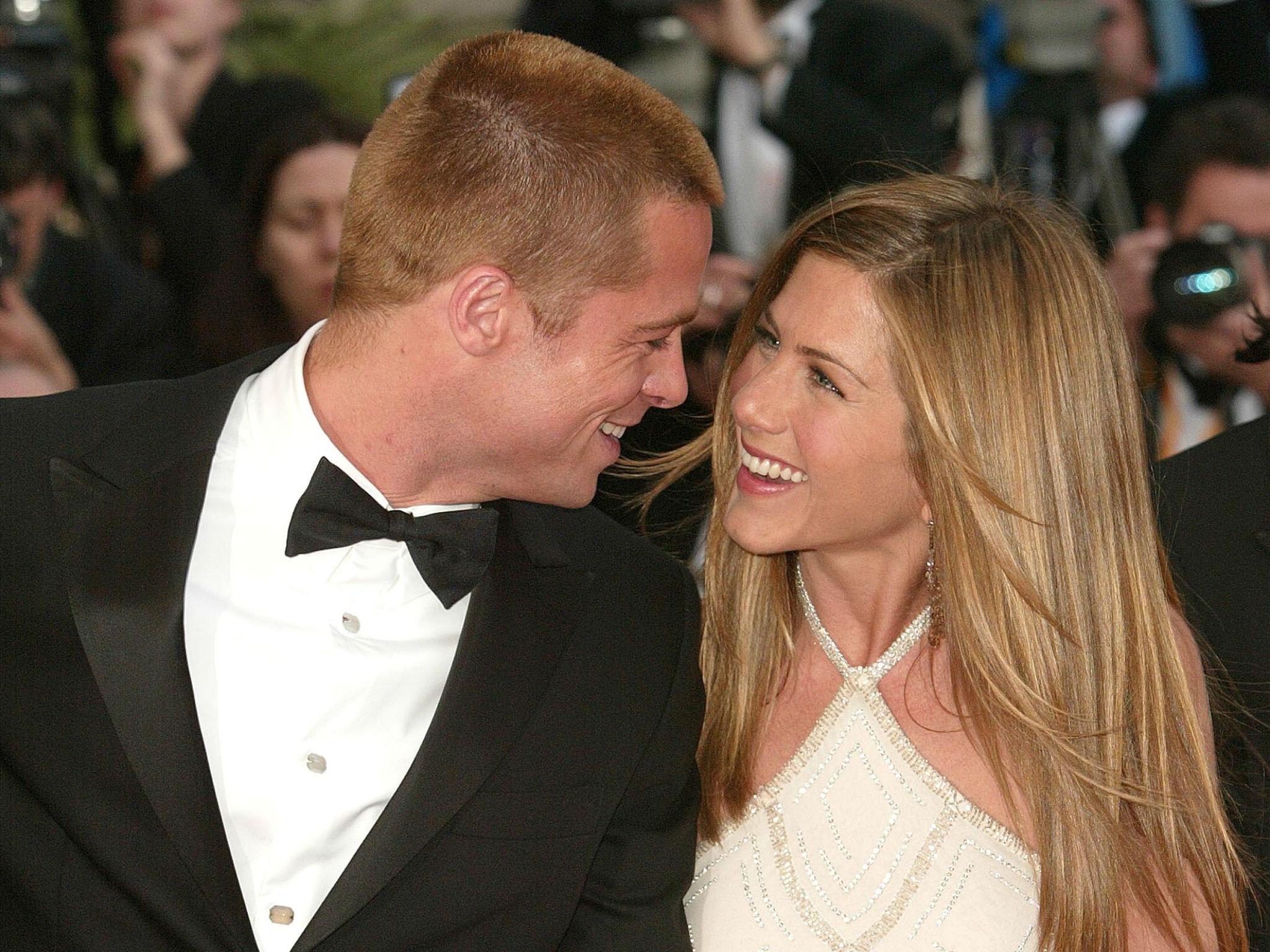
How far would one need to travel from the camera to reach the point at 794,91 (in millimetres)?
3859

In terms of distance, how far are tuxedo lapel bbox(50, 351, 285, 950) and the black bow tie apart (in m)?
0.15

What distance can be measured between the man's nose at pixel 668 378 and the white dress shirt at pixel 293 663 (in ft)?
1.24

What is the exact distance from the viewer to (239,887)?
2.01 meters

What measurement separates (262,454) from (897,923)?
1167 millimetres

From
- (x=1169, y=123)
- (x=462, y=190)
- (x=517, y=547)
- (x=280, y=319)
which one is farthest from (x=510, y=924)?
(x=1169, y=123)

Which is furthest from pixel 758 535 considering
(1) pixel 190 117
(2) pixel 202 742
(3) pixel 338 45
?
(3) pixel 338 45

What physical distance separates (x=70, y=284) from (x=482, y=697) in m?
2.55

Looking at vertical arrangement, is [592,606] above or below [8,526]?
below

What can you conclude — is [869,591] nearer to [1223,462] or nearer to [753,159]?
[1223,462]

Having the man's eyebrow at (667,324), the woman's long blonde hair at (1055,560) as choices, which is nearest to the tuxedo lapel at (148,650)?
the man's eyebrow at (667,324)

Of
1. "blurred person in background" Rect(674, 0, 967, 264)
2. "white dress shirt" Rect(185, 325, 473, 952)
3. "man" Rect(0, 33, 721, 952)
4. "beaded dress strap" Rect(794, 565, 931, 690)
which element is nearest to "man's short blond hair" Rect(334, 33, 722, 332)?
"man" Rect(0, 33, 721, 952)

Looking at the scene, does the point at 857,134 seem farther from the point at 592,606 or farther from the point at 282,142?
the point at 592,606

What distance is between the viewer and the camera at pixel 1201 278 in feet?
11.5

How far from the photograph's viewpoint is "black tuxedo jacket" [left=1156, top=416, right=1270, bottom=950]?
2.39 meters
